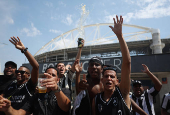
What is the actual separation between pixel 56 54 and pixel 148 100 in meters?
19.8

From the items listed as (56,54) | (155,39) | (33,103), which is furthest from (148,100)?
(56,54)

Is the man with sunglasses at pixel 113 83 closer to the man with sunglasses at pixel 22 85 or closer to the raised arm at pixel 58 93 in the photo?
the raised arm at pixel 58 93

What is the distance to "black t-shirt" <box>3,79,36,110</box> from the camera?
2.50 m

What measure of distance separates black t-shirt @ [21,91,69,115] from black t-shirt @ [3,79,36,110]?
0.16 metres

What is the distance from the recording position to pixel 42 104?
7.36 ft

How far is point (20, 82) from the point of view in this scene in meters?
2.85

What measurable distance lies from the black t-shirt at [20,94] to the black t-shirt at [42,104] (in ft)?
0.54

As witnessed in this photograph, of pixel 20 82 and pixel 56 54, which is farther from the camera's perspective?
pixel 56 54

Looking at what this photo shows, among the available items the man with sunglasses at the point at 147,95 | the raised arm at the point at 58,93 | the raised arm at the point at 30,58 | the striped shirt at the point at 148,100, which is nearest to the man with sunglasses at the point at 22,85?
the raised arm at the point at 30,58

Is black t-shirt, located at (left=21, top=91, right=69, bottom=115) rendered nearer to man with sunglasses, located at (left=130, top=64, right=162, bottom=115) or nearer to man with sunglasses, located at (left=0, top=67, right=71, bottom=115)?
man with sunglasses, located at (left=0, top=67, right=71, bottom=115)

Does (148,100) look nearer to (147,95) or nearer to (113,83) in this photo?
(147,95)

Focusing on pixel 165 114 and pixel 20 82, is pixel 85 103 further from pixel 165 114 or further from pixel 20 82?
pixel 165 114

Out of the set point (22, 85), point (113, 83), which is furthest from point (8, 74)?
point (113, 83)

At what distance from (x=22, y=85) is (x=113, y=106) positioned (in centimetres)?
199
